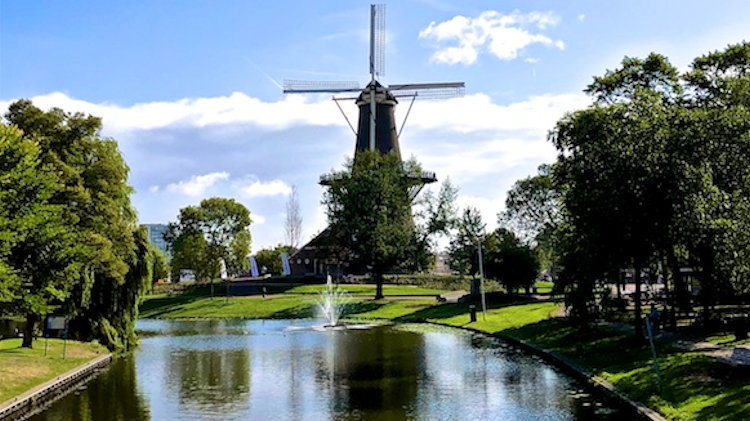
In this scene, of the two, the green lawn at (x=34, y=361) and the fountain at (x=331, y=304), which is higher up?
the fountain at (x=331, y=304)

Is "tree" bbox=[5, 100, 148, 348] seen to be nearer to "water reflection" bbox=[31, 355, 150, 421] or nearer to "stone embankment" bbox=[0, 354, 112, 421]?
"stone embankment" bbox=[0, 354, 112, 421]

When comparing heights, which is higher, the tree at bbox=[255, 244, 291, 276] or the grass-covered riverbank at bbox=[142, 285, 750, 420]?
the tree at bbox=[255, 244, 291, 276]

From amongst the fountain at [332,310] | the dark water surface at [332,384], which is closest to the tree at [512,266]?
the fountain at [332,310]

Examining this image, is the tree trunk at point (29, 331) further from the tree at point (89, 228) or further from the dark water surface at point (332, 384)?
the dark water surface at point (332, 384)

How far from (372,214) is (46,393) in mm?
50639

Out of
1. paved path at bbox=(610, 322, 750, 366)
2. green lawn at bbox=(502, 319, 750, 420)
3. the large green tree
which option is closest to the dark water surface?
green lawn at bbox=(502, 319, 750, 420)

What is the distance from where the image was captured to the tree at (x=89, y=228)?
3250cm

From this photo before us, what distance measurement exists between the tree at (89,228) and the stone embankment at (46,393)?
11.3 feet

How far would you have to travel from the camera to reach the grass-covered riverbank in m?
19.9

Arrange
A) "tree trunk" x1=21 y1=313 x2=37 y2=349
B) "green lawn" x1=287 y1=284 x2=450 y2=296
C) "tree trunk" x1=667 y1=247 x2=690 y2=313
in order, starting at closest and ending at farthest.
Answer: "tree trunk" x1=21 y1=313 x2=37 y2=349, "tree trunk" x1=667 y1=247 x2=690 y2=313, "green lawn" x1=287 y1=284 x2=450 y2=296

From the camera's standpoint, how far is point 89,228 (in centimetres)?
3512

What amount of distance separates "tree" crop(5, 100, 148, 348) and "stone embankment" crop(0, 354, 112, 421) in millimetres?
3439

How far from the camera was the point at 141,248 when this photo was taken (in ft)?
131

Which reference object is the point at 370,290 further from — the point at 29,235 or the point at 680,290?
the point at 29,235
